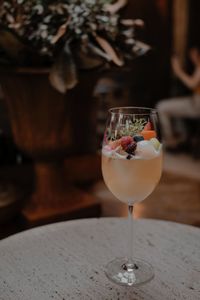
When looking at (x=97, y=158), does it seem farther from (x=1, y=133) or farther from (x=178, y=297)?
(x=178, y=297)

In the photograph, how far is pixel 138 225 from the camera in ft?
3.34

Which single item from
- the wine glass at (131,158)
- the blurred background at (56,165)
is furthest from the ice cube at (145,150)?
the blurred background at (56,165)

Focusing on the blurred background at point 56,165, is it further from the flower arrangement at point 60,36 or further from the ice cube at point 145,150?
the ice cube at point 145,150

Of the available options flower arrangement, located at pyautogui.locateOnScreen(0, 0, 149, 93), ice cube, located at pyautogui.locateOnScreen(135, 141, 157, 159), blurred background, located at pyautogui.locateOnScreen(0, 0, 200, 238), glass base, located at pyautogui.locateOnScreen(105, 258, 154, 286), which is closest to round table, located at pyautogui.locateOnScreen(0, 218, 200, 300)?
glass base, located at pyautogui.locateOnScreen(105, 258, 154, 286)

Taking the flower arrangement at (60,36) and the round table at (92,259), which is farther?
the flower arrangement at (60,36)

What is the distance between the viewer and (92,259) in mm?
856

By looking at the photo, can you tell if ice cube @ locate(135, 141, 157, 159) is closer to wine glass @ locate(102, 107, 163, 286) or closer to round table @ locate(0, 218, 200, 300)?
wine glass @ locate(102, 107, 163, 286)

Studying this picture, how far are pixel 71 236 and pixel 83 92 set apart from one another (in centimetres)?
61

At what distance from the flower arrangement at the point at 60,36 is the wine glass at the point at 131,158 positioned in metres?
0.55

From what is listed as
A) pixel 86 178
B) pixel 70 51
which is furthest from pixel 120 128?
pixel 86 178

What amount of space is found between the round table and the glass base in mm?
12

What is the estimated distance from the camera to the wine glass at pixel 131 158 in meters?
0.74

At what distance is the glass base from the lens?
0.77m

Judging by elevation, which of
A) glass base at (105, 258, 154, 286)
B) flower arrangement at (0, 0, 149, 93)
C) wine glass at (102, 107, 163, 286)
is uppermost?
flower arrangement at (0, 0, 149, 93)
